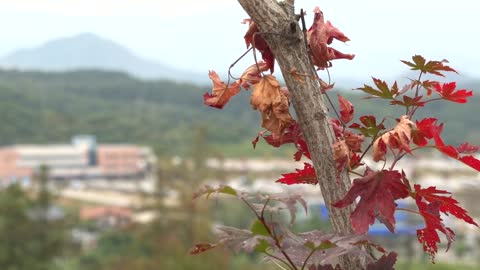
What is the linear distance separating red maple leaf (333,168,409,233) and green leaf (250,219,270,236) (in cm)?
7

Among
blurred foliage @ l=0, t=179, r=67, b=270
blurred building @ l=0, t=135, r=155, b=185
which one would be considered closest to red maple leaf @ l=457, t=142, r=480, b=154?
blurred foliage @ l=0, t=179, r=67, b=270

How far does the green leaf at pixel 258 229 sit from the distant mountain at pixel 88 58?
96153 millimetres

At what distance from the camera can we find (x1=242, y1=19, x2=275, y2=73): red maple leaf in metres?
0.82

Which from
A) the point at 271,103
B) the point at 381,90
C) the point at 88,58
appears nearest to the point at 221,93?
the point at 271,103

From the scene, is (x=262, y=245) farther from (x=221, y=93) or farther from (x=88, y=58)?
(x=88, y=58)

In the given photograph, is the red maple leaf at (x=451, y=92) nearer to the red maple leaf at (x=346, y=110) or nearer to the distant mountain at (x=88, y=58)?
the red maple leaf at (x=346, y=110)

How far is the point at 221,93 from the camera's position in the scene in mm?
808

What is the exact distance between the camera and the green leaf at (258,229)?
2.39 feet

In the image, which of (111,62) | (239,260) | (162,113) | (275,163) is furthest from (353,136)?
(111,62)

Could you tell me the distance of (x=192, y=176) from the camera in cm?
2441

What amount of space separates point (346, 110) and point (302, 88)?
89 millimetres

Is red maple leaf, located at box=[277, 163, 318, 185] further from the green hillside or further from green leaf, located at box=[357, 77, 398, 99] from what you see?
the green hillside

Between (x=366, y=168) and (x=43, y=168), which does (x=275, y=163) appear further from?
(x=366, y=168)

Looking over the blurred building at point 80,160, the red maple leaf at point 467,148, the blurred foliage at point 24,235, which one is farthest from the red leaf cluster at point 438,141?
the blurred building at point 80,160
